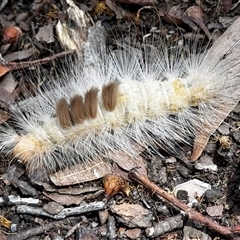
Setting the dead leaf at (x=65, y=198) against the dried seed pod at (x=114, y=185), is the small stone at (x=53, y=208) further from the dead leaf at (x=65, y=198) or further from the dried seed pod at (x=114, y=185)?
the dried seed pod at (x=114, y=185)

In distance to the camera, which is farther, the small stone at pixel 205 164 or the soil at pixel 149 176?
the small stone at pixel 205 164

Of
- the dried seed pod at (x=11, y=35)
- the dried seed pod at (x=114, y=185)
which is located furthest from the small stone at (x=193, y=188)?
the dried seed pod at (x=11, y=35)

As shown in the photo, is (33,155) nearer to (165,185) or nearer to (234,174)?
(165,185)

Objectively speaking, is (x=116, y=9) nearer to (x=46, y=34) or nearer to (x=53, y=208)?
(x=46, y=34)

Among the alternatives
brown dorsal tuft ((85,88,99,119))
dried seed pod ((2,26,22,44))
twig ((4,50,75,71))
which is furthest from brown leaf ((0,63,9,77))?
brown dorsal tuft ((85,88,99,119))

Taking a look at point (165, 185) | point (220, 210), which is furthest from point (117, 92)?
point (220, 210)
